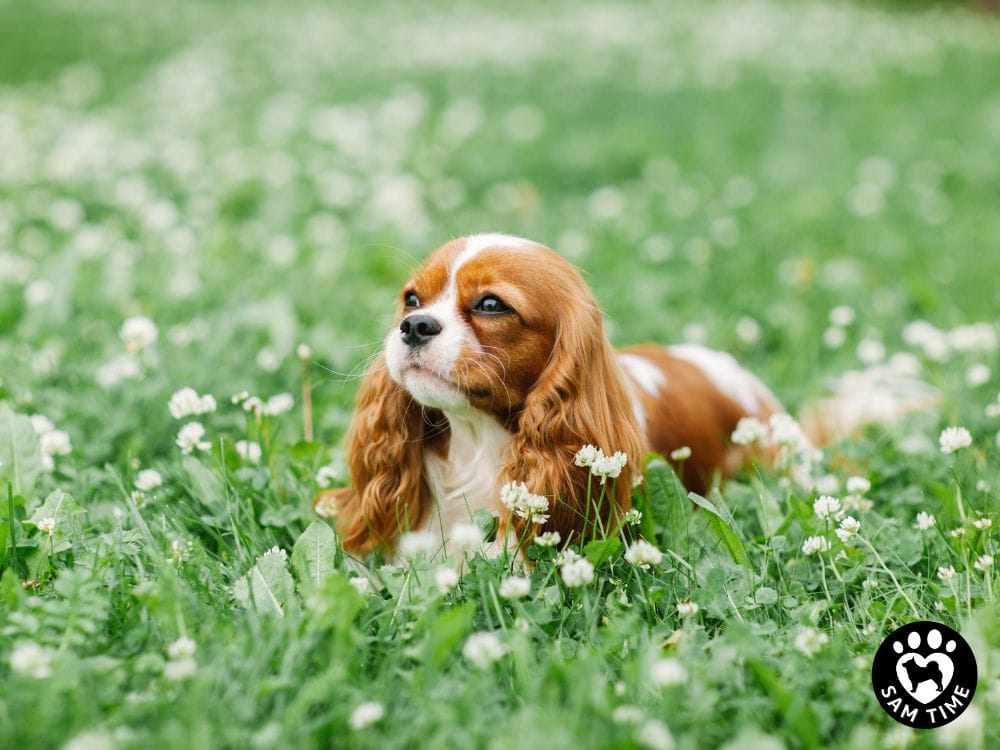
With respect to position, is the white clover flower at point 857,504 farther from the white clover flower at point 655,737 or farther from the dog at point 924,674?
the white clover flower at point 655,737

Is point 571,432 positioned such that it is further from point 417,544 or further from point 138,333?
point 138,333

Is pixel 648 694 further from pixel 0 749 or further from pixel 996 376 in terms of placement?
pixel 996 376

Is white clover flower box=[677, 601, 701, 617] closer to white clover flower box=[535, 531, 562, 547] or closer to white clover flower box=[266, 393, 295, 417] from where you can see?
white clover flower box=[535, 531, 562, 547]

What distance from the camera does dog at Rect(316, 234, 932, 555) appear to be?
2541 millimetres

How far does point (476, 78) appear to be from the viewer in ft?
29.8

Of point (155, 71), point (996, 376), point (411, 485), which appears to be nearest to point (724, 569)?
point (411, 485)

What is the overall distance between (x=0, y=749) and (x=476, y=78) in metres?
7.98

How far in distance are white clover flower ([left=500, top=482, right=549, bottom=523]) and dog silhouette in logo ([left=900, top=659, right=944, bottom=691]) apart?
0.81 meters

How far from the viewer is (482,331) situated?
2543 mm

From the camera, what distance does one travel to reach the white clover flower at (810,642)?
209 cm

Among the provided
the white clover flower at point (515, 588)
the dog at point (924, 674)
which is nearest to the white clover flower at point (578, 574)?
the white clover flower at point (515, 588)

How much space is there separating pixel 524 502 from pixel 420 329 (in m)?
0.48

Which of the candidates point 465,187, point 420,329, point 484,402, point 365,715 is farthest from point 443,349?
point 465,187

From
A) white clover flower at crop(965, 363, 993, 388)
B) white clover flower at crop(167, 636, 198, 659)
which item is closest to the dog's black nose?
white clover flower at crop(167, 636, 198, 659)
